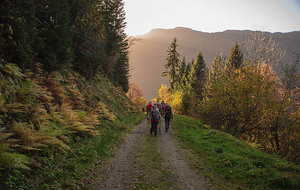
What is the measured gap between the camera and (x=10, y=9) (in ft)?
20.6

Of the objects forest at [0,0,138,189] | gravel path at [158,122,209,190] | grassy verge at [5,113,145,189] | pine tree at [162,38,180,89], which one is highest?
pine tree at [162,38,180,89]

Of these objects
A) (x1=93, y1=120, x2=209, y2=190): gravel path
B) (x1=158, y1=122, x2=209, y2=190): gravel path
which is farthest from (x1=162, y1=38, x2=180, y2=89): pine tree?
(x1=93, y1=120, x2=209, y2=190): gravel path

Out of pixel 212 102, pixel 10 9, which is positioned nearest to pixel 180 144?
pixel 212 102

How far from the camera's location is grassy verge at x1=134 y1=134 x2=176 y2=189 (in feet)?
16.3

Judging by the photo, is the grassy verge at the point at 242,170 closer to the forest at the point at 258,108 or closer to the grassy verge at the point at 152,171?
the grassy verge at the point at 152,171

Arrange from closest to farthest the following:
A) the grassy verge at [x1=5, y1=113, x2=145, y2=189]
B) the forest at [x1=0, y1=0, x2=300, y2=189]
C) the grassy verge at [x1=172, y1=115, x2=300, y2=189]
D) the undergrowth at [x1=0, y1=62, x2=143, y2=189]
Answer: the undergrowth at [x1=0, y1=62, x2=143, y2=189] < the grassy verge at [x1=5, y1=113, x2=145, y2=189] < the forest at [x1=0, y1=0, x2=300, y2=189] < the grassy verge at [x1=172, y1=115, x2=300, y2=189]

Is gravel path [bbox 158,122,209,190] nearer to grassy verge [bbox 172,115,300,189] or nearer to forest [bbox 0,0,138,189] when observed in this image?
grassy verge [bbox 172,115,300,189]

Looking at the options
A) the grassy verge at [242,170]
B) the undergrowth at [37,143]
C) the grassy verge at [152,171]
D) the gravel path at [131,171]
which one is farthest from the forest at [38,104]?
the grassy verge at [242,170]

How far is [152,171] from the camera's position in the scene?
588 centimetres

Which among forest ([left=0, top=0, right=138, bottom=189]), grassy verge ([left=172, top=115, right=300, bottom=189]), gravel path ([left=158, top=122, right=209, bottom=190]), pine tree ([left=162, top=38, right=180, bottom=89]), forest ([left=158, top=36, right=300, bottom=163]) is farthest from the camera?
pine tree ([left=162, top=38, right=180, bottom=89])

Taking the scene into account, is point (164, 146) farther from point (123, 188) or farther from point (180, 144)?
point (123, 188)

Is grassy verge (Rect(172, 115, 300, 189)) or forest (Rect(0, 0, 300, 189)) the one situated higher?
forest (Rect(0, 0, 300, 189))

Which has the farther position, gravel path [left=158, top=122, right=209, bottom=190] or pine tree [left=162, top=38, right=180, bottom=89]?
pine tree [left=162, top=38, right=180, bottom=89]

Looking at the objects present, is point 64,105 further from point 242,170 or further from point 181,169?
point 242,170
